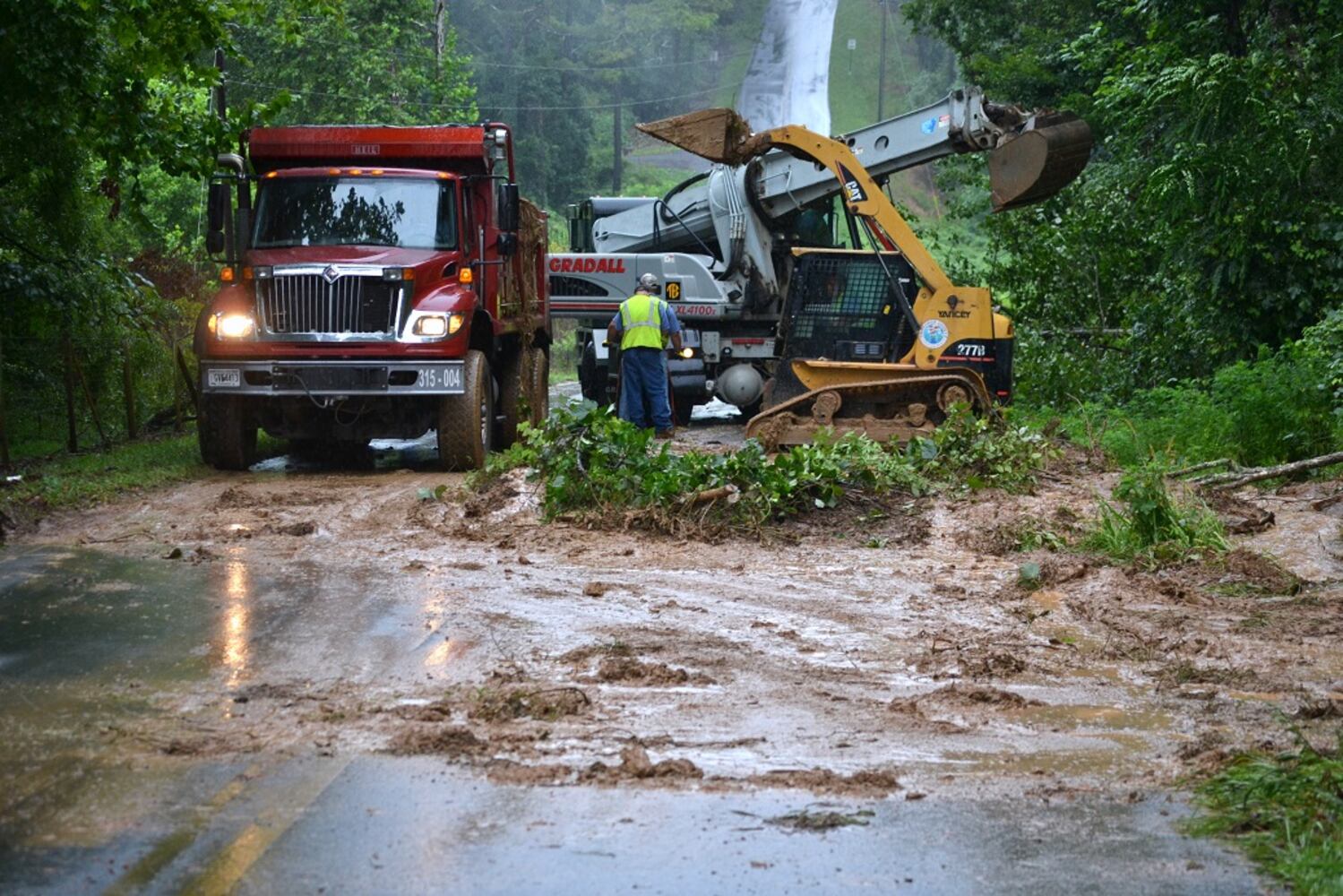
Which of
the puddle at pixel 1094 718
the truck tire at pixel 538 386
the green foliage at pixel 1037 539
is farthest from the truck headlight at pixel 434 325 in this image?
the puddle at pixel 1094 718

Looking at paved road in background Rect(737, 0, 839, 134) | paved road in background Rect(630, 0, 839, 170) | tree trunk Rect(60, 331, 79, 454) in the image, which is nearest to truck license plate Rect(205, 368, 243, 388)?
tree trunk Rect(60, 331, 79, 454)

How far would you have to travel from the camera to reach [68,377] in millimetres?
16766

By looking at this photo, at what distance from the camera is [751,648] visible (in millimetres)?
7812

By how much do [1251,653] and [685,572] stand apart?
3.59 m

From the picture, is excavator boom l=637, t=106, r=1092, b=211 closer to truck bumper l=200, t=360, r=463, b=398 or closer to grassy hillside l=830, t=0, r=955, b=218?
truck bumper l=200, t=360, r=463, b=398

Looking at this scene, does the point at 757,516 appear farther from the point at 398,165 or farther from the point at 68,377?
the point at 68,377

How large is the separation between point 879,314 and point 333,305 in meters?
5.68

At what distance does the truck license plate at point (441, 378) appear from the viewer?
1451cm

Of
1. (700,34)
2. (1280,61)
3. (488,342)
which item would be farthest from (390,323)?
(700,34)

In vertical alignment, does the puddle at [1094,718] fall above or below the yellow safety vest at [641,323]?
below

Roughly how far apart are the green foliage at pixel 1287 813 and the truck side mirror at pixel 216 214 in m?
11.8

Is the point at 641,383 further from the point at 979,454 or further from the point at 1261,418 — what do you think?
the point at 1261,418

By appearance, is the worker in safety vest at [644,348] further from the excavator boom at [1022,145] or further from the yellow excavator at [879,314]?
the excavator boom at [1022,145]

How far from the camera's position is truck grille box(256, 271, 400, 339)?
14.7 m
